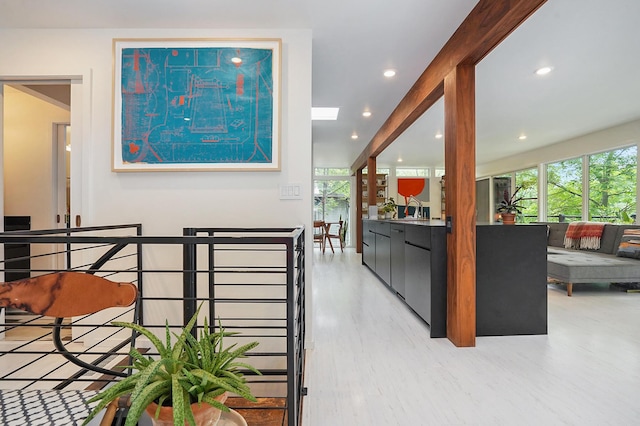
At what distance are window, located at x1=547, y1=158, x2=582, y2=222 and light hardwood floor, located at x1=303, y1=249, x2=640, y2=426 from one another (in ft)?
12.2

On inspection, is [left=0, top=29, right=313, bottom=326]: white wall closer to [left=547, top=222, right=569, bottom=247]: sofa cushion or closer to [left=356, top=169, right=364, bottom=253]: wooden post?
[left=547, top=222, right=569, bottom=247]: sofa cushion

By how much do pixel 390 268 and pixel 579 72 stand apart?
2.79 metres

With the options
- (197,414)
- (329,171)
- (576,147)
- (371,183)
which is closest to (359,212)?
(371,183)

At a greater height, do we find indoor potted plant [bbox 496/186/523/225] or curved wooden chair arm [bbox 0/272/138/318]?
indoor potted plant [bbox 496/186/523/225]

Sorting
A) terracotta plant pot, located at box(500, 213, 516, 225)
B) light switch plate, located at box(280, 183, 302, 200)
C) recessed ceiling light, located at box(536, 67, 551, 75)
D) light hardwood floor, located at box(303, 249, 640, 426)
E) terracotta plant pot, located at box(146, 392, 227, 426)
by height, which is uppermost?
recessed ceiling light, located at box(536, 67, 551, 75)

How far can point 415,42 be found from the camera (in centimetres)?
276

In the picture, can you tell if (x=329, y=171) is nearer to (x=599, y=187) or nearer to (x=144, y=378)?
(x=599, y=187)

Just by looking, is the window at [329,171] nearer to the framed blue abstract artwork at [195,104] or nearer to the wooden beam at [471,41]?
the wooden beam at [471,41]

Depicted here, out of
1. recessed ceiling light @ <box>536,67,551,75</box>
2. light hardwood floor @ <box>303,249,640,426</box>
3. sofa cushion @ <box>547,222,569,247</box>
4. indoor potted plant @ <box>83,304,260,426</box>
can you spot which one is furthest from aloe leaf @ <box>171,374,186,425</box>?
sofa cushion @ <box>547,222,569,247</box>

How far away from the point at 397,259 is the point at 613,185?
14.5ft

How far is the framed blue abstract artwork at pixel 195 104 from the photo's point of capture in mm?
2518

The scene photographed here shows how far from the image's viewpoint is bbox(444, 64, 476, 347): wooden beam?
102 inches

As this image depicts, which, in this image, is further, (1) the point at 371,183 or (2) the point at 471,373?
(1) the point at 371,183

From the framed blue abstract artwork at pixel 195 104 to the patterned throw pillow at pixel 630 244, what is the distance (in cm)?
471
